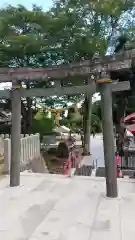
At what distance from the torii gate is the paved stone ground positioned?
47 cm

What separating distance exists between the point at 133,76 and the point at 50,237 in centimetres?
1017

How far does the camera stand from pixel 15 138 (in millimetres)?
6086

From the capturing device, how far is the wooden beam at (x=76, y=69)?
507cm

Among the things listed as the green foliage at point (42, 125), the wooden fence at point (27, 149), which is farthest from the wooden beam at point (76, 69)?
the green foliage at point (42, 125)

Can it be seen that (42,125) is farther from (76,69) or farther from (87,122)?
(76,69)

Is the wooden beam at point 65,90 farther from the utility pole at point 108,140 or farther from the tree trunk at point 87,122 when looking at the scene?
the tree trunk at point 87,122

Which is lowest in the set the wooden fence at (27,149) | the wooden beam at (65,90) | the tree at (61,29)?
the wooden fence at (27,149)

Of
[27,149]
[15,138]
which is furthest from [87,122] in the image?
[15,138]

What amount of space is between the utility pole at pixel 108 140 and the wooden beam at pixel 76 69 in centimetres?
41

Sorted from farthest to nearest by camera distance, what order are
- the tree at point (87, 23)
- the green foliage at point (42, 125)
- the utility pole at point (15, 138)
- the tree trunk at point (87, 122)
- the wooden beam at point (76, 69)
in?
1. the green foliage at point (42, 125)
2. the tree trunk at point (87, 122)
3. the tree at point (87, 23)
4. the utility pole at point (15, 138)
5. the wooden beam at point (76, 69)

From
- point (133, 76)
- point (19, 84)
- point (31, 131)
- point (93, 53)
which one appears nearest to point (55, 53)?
point (93, 53)

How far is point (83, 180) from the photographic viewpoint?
6465 mm

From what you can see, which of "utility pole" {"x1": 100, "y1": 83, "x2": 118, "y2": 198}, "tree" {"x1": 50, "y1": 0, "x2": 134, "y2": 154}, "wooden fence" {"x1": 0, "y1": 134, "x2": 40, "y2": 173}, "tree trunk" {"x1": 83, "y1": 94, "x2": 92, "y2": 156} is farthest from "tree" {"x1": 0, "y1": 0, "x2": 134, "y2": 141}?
"utility pole" {"x1": 100, "y1": 83, "x2": 118, "y2": 198}

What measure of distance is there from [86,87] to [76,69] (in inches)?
18.8
